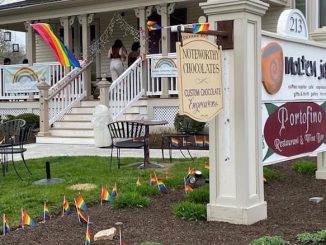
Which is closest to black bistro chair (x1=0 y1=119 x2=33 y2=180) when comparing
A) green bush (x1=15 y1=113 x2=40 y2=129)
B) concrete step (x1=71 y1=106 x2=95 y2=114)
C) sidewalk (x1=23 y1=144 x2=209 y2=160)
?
sidewalk (x1=23 y1=144 x2=209 y2=160)

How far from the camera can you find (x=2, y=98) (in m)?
17.6

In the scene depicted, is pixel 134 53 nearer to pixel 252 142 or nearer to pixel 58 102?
pixel 58 102

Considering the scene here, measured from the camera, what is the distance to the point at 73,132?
562 inches

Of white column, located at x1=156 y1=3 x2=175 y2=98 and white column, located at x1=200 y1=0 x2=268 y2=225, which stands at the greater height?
white column, located at x1=156 y1=3 x2=175 y2=98

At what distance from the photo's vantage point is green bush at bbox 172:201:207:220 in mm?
5422

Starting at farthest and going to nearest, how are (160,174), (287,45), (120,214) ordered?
(160,174) → (287,45) → (120,214)

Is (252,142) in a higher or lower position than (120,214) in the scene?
higher

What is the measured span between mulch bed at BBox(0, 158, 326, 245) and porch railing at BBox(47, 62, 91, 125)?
913 centimetres

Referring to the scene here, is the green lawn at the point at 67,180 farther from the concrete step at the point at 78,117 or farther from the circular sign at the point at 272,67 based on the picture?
the concrete step at the point at 78,117

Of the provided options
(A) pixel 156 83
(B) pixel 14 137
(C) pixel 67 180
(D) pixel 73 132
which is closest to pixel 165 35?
(A) pixel 156 83

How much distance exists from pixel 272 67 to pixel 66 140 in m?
9.14

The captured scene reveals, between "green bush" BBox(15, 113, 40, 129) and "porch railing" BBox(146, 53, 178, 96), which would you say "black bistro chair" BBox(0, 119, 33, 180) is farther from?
"green bush" BBox(15, 113, 40, 129)

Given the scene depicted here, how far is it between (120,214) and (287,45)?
8.85ft

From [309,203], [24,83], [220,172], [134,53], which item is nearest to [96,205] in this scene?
[220,172]
